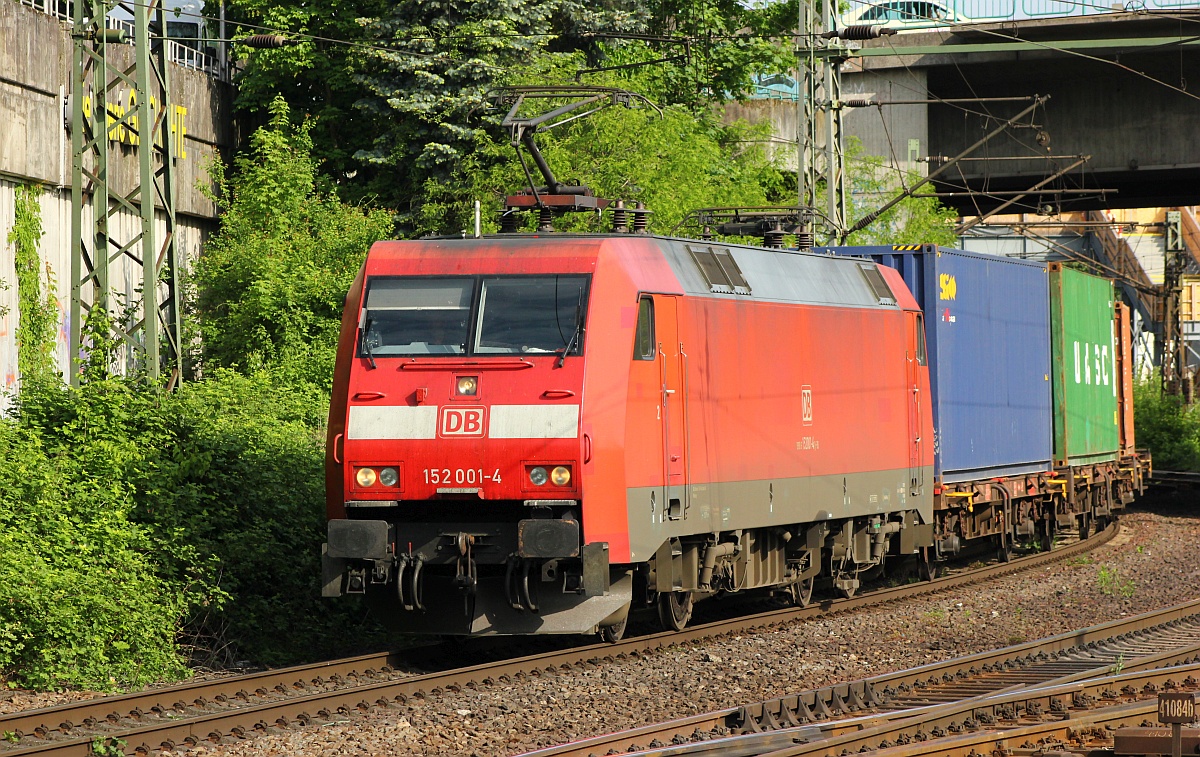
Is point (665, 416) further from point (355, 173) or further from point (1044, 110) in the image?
point (1044, 110)

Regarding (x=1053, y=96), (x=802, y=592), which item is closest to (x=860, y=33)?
(x=1053, y=96)

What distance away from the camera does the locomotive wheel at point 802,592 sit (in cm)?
1577

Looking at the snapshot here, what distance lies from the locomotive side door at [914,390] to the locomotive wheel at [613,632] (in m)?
5.23

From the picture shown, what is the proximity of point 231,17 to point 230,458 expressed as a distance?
57.6 feet

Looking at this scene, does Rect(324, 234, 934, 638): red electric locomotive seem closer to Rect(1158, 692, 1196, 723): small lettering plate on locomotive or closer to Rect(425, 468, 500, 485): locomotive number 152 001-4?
Rect(425, 468, 500, 485): locomotive number 152 001-4

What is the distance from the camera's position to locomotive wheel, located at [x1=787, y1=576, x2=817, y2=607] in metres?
15.8

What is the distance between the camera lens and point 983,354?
62.8 ft

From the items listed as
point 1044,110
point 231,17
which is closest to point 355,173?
point 231,17

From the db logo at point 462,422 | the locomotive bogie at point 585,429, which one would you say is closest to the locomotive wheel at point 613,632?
the locomotive bogie at point 585,429

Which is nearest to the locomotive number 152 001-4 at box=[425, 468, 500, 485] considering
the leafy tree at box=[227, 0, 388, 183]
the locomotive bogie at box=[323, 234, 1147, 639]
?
the locomotive bogie at box=[323, 234, 1147, 639]

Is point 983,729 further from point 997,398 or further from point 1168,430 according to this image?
point 1168,430

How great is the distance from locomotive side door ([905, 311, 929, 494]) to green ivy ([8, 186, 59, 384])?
1036cm

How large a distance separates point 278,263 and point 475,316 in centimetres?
1297

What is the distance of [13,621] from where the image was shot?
→ 11.0 m
